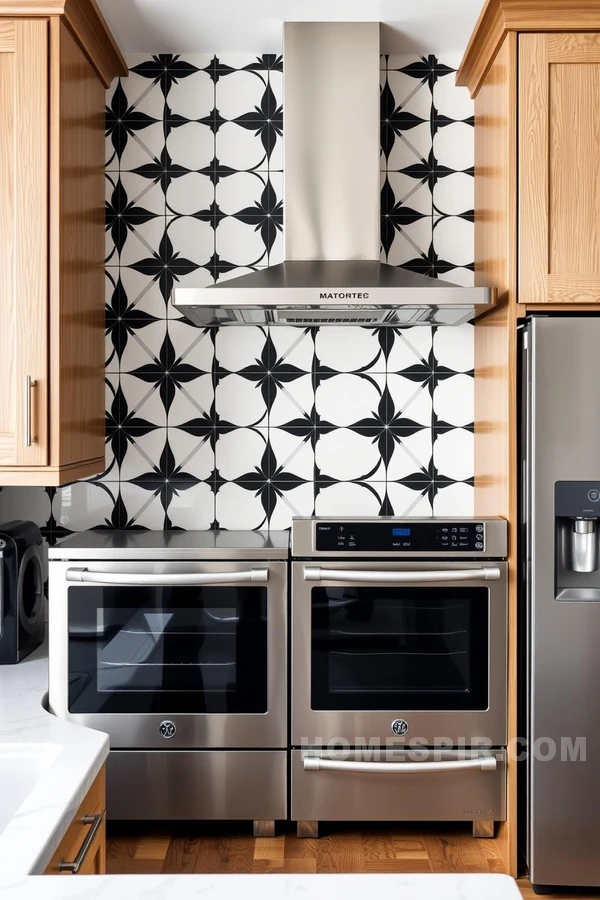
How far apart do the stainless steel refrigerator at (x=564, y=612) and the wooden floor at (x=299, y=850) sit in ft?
0.58

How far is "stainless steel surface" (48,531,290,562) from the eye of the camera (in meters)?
2.02

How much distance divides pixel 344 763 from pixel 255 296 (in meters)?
1.25

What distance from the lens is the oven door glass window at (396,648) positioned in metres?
2.01

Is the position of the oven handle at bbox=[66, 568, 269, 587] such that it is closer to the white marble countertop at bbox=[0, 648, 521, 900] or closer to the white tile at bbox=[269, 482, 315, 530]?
Answer: the white tile at bbox=[269, 482, 315, 530]

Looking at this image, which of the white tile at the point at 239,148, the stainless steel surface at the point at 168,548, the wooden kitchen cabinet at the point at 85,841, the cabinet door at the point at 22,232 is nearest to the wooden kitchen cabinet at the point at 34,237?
the cabinet door at the point at 22,232

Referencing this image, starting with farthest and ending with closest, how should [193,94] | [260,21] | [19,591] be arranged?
[193,94]
[260,21]
[19,591]

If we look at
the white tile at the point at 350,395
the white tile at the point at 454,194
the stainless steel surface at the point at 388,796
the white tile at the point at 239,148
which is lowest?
the stainless steel surface at the point at 388,796

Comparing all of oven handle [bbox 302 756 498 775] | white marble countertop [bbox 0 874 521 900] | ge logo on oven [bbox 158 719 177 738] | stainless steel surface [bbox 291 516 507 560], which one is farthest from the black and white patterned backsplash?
white marble countertop [bbox 0 874 521 900]

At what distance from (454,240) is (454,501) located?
85 cm

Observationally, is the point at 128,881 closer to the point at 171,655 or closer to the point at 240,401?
the point at 171,655

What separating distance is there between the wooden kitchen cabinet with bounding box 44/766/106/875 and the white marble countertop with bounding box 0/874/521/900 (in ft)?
0.70

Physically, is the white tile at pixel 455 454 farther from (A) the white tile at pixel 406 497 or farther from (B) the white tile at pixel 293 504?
(B) the white tile at pixel 293 504

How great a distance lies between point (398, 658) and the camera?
79.6 inches

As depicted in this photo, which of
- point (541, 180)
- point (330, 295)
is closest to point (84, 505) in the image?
point (330, 295)
